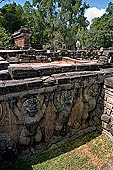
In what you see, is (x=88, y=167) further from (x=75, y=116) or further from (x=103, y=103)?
(x=103, y=103)

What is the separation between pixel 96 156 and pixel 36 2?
30.7 meters

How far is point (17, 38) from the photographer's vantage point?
14.0 meters

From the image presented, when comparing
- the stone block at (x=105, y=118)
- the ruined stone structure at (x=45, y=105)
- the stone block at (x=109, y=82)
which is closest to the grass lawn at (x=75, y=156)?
the ruined stone structure at (x=45, y=105)

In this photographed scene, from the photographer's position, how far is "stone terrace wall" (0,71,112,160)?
4180 millimetres

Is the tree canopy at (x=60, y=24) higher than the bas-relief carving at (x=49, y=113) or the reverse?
higher

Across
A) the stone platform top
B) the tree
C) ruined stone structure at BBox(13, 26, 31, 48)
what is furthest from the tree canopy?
the stone platform top

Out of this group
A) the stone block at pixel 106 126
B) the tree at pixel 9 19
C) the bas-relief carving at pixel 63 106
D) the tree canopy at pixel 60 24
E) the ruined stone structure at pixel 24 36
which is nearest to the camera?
the bas-relief carving at pixel 63 106

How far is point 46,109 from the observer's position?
4.68 m

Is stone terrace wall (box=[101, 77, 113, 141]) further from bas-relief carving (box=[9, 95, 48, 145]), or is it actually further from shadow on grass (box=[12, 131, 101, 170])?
bas-relief carving (box=[9, 95, 48, 145])

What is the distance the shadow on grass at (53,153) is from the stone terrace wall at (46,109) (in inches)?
6.7

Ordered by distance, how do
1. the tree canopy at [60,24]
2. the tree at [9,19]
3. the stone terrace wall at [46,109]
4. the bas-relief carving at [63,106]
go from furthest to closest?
the tree canopy at [60,24] < the tree at [9,19] < the bas-relief carving at [63,106] < the stone terrace wall at [46,109]

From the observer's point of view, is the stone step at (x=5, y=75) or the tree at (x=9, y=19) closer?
the stone step at (x=5, y=75)

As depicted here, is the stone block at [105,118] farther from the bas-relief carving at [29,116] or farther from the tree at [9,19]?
the tree at [9,19]

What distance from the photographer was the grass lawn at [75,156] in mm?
4336
